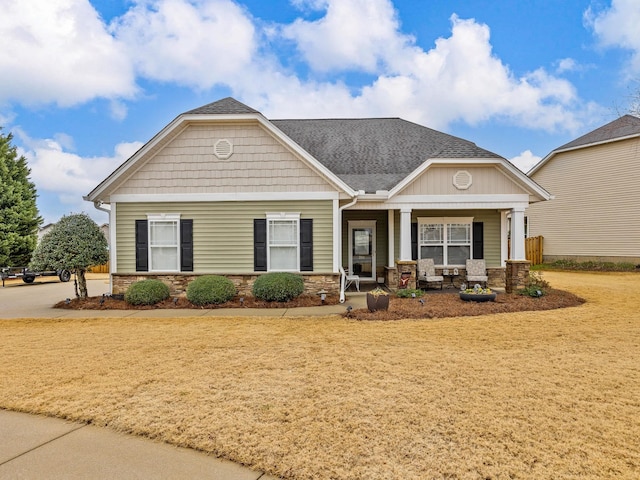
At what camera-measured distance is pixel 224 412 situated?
3773 mm

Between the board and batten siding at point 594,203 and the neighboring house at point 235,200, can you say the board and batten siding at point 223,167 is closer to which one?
the neighboring house at point 235,200

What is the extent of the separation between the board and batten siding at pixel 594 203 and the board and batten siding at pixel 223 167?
1765 cm

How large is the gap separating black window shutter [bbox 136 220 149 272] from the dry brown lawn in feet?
12.0

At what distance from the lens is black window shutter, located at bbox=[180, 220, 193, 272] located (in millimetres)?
11289

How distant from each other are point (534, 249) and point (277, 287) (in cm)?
2050

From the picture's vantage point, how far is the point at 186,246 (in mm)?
11297

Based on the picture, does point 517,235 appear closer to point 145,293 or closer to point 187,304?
point 187,304

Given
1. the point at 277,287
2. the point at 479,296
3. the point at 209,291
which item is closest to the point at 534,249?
the point at 479,296

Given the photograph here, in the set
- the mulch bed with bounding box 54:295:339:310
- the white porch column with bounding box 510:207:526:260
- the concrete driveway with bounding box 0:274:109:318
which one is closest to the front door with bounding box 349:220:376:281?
the mulch bed with bounding box 54:295:339:310

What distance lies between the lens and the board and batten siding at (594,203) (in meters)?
19.7

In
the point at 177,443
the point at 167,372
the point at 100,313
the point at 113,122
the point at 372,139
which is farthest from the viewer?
the point at 113,122

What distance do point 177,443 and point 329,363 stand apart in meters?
2.54

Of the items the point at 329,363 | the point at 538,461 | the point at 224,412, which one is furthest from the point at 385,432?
the point at 329,363

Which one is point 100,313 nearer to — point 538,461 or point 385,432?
point 385,432
